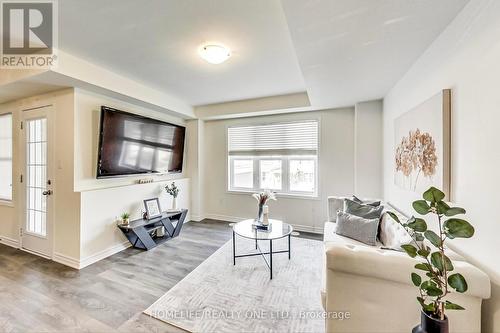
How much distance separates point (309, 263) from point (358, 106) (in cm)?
263

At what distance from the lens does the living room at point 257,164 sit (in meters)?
1.27

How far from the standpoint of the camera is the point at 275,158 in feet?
14.3

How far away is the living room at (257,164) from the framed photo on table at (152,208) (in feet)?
0.08

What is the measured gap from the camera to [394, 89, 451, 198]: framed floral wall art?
159 cm

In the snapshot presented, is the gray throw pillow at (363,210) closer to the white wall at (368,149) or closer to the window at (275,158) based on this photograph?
the white wall at (368,149)

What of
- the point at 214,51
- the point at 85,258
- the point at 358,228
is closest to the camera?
the point at 214,51

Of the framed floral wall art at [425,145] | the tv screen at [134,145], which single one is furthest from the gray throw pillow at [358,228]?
the tv screen at [134,145]

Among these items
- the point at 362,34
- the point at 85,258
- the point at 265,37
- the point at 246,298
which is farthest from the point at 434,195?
the point at 85,258

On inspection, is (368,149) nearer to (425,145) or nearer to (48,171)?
(425,145)

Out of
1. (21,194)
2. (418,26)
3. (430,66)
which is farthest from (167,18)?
(21,194)

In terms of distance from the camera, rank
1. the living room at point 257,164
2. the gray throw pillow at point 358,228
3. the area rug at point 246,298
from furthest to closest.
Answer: the gray throw pillow at point 358,228 < the area rug at point 246,298 < the living room at point 257,164

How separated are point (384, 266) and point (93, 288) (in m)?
2.71

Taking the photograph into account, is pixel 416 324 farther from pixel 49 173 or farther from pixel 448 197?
pixel 49 173

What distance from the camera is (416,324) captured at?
1226 mm
